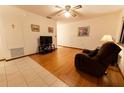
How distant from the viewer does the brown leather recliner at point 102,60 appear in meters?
1.67

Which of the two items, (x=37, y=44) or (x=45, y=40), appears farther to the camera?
(x=45, y=40)

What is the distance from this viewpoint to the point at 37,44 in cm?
445

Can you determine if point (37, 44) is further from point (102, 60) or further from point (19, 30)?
point (102, 60)

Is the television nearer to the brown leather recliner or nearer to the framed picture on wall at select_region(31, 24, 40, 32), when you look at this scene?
the framed picture on wall at select_region(31, 24, 40, 32)

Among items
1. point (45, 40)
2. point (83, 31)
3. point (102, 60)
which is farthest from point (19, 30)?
point (83, 31)

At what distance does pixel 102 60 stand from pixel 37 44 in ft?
12.0

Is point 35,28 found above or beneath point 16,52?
above

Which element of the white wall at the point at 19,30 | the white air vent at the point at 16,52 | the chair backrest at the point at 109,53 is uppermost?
the white wall at the point at 19,30

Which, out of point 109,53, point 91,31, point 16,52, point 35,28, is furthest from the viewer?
point 91,31

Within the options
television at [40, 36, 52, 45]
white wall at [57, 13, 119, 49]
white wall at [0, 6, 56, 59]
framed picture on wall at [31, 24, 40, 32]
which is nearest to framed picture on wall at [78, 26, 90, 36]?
white wall at [57, 13, 119, 49]

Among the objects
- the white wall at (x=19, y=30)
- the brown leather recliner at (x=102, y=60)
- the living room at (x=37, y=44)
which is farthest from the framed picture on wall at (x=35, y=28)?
the brown leather recliner at (x=102, y=60)

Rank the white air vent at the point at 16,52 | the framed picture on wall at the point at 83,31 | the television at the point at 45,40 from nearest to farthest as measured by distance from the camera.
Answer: the white air vent at the point at 16,52 → the television at the point at 45,40 → the framed picture on wall at the point at 83,31

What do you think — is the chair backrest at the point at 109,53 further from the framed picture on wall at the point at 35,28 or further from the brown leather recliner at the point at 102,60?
the framed picture on wall at the point at 35,28
